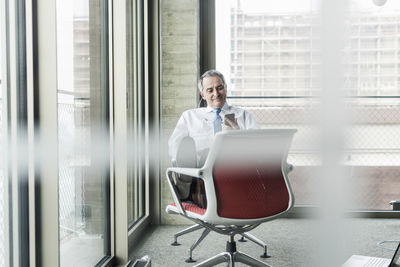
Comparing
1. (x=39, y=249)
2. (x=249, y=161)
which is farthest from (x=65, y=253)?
(x=249, y=161)

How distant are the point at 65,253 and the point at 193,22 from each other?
4.60ft

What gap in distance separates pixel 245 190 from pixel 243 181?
29mm

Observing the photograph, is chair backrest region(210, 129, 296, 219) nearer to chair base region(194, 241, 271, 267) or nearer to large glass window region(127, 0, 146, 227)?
chair base region(194, 241, 271, 267)

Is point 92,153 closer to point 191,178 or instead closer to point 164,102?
point 191,178

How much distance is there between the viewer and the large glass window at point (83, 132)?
1.19m

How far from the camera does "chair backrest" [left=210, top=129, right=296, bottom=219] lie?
3.97 ft

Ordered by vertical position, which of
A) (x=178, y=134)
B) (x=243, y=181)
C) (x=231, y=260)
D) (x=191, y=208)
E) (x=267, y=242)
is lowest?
(x=267, y=242)

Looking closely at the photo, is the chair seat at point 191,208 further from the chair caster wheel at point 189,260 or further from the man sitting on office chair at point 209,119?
the chair caster wheel at point 189,260

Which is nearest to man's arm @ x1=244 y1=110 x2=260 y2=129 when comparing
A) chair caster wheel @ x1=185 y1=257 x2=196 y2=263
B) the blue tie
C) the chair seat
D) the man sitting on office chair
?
the man sitting on office chair

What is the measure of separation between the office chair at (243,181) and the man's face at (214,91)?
14.9 inches

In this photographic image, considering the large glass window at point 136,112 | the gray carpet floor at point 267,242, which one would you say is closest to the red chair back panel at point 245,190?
the gray carpet floor at point 267,242

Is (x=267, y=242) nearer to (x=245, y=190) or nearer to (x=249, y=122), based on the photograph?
(x=249, y=122)

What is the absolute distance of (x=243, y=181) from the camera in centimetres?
125

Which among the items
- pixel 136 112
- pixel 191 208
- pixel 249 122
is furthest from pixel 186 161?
pixel 136 112
